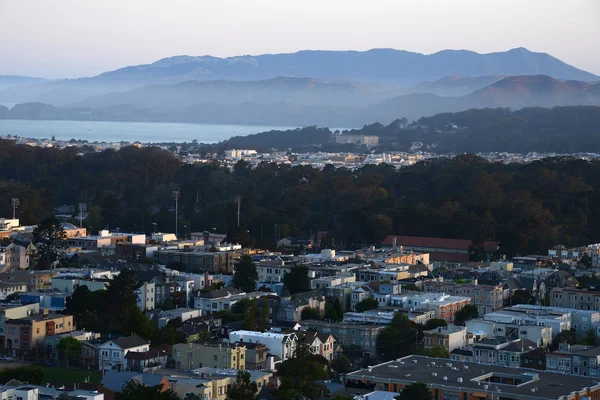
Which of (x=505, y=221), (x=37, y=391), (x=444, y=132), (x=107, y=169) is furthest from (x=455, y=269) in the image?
(x=444, y=132)

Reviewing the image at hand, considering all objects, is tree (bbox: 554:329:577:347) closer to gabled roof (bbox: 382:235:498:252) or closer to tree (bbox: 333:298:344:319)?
tree (bbox: 333:298:344:319)

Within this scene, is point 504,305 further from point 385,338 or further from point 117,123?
point 117,123

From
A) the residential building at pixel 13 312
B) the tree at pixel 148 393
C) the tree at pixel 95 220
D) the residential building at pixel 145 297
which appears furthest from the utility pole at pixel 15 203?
the tree at pixel 148 393

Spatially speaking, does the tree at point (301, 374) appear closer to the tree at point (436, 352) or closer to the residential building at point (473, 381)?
the residential building at point (473, 381)

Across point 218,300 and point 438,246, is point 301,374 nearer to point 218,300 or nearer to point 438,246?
point 218,300

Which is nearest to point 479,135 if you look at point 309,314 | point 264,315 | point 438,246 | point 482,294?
point 438,246
